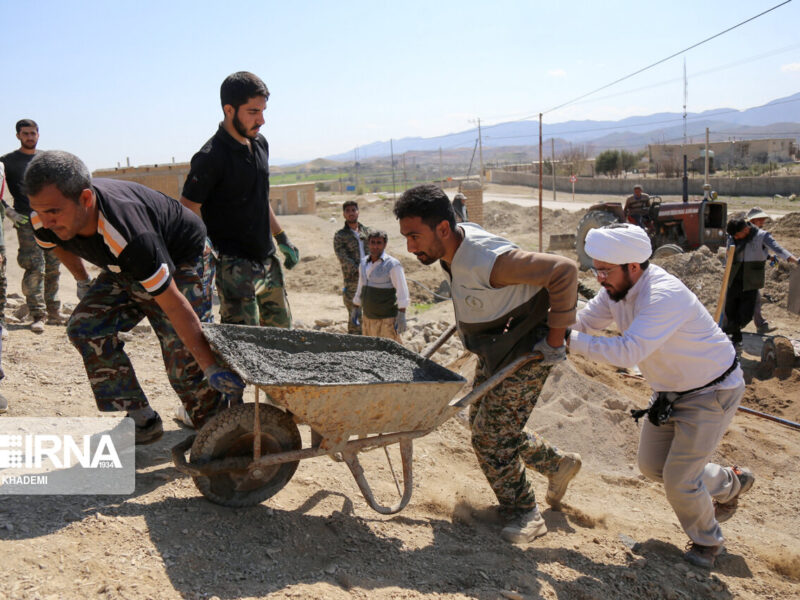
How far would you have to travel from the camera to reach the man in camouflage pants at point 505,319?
10.3ft

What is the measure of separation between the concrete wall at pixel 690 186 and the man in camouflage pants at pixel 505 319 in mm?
27188

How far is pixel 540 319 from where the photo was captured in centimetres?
346

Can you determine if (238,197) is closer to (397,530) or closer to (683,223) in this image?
(397,530)

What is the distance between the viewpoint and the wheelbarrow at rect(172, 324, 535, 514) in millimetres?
2926

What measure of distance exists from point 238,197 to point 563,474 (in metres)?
2.50

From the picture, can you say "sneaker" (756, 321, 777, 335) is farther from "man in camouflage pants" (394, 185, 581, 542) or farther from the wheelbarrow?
the wheelbarrow

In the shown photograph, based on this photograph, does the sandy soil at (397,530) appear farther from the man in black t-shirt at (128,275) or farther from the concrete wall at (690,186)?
the concrete wall at (690,186)

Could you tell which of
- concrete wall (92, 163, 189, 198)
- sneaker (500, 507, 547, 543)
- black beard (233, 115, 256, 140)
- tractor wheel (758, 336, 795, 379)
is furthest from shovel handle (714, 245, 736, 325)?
concrete wall (92, 163, 189, 198)

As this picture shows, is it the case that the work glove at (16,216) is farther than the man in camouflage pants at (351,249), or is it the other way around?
the man in camouflage pants at (351,249)

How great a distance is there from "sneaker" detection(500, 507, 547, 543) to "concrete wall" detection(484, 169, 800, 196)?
89.4ft

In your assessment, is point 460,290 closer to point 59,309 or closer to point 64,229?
point 64,229

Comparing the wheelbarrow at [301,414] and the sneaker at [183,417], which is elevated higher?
the wheelbarrow at [301,414]

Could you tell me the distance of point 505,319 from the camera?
3406mm

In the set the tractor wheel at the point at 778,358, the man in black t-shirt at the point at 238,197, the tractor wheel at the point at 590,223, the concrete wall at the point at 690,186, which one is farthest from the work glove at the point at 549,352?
the concrete wall at the point at 690,186
